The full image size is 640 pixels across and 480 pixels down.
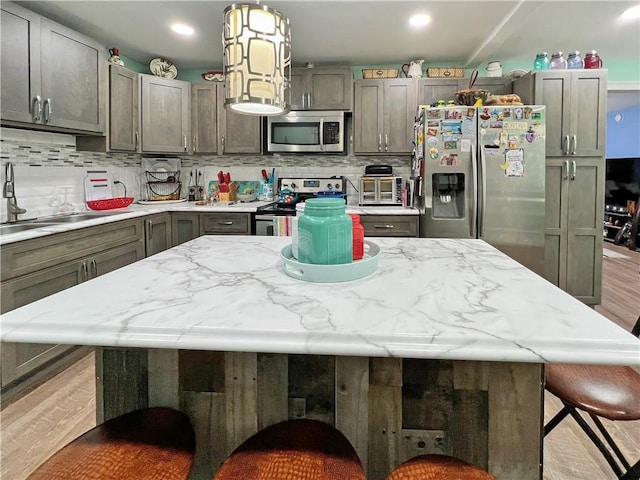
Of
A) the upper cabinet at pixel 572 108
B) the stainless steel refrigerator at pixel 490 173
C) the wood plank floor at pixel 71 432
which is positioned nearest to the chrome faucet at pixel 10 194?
the wood plank floor at pixel 71 432

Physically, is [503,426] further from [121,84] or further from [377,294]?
[121,84]

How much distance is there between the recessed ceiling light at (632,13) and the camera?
3.13m

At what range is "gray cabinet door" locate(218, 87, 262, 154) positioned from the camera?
4.11m

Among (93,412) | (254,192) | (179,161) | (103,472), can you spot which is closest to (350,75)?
(254,192)

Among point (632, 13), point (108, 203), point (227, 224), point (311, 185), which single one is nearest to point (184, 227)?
point (227, 224)

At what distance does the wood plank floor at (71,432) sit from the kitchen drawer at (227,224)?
1498 millimetres

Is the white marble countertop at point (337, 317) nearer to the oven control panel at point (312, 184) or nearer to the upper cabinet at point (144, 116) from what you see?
the upper cabinet at point (144, 116)

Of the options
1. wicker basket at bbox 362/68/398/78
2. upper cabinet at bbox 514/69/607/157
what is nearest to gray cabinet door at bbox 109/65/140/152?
wicker basket at bbox 362/68/398/78

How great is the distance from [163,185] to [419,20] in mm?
2932

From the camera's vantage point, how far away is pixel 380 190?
12.7 feet

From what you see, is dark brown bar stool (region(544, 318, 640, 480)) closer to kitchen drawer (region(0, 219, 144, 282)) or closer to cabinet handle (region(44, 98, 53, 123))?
kitchen drawer (region(0, 219, 144, 282))

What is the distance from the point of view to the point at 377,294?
41.4 inches

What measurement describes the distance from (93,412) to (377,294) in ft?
6.00

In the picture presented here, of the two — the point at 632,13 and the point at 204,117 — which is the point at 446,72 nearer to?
the point at 632,13
